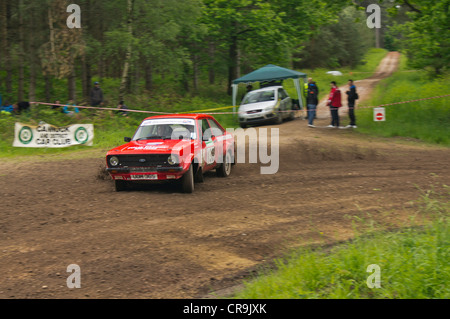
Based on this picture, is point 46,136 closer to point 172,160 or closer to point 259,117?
point 259,117

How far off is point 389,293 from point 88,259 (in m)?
3.54

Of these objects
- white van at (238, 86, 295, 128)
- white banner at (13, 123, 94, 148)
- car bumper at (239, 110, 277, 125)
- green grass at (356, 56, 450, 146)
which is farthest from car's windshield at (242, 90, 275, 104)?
white banner at (13, 123, 94, 148)

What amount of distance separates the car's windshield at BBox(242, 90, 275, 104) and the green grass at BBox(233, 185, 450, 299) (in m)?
17.4

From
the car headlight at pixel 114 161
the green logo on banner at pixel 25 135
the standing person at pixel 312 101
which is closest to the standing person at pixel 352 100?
the standing person at pixel 312 101

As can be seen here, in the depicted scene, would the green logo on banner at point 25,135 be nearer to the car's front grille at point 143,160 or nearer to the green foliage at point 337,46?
the car's front grille at point 143,160

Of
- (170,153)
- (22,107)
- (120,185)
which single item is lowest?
(120,185)

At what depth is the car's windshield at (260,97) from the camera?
23.4 m

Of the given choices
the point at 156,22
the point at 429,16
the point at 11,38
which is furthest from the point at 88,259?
the point at 11,38

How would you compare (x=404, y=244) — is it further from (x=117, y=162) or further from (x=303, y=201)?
(x=117, y=162)

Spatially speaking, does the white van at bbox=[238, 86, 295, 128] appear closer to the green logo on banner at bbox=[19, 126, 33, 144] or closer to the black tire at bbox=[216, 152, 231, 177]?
the green logo on banner at bbox=[19, 126, 33, 144]

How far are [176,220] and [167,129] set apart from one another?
334 centimetres

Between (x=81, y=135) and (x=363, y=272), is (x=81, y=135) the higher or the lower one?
the higher one

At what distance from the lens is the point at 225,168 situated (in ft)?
40.3

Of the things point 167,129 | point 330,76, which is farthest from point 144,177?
point 330,76
